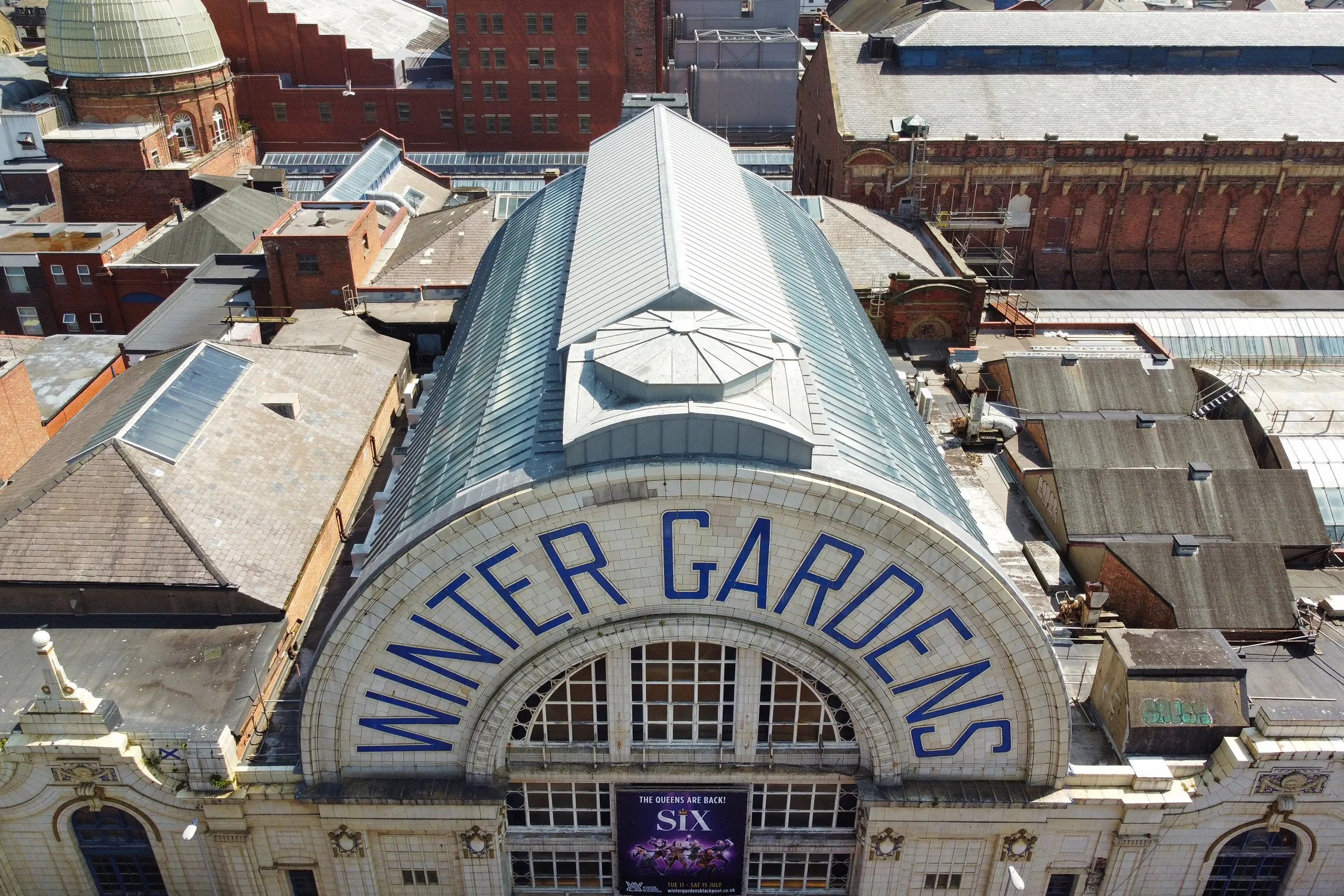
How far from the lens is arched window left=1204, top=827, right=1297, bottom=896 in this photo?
84.9 feet

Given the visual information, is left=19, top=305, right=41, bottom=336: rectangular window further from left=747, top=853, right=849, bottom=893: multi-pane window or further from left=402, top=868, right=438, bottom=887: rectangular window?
left=747, top=853, right=849, bottom=893: multi-pane window

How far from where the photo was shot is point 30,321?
216ft

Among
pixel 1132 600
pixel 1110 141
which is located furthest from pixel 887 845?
pixel 1110 141

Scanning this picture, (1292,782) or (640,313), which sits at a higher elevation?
(640,313)

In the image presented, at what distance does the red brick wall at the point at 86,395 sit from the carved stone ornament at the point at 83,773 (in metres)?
25.3

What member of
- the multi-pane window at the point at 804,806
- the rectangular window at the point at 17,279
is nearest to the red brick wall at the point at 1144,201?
the multi-pane window at the point at 804,806

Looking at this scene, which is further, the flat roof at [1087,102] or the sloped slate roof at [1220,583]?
the flat roof at [1087,102]

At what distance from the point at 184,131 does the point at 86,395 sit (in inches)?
1617

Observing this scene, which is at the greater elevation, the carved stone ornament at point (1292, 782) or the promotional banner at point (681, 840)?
the carved stone ornament at point (1292, 782)

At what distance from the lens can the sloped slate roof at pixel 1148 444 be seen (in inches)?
1614

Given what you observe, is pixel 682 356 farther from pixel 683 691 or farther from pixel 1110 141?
pixel 1110 141

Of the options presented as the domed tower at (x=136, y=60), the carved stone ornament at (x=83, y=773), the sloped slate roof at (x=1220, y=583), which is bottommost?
the sloped slate roof at (x=1220, y=583)

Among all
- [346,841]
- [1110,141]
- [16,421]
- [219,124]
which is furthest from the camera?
[219,124]

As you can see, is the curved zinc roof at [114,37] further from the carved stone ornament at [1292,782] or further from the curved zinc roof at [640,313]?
the carved stone ornament at [1292,782]
